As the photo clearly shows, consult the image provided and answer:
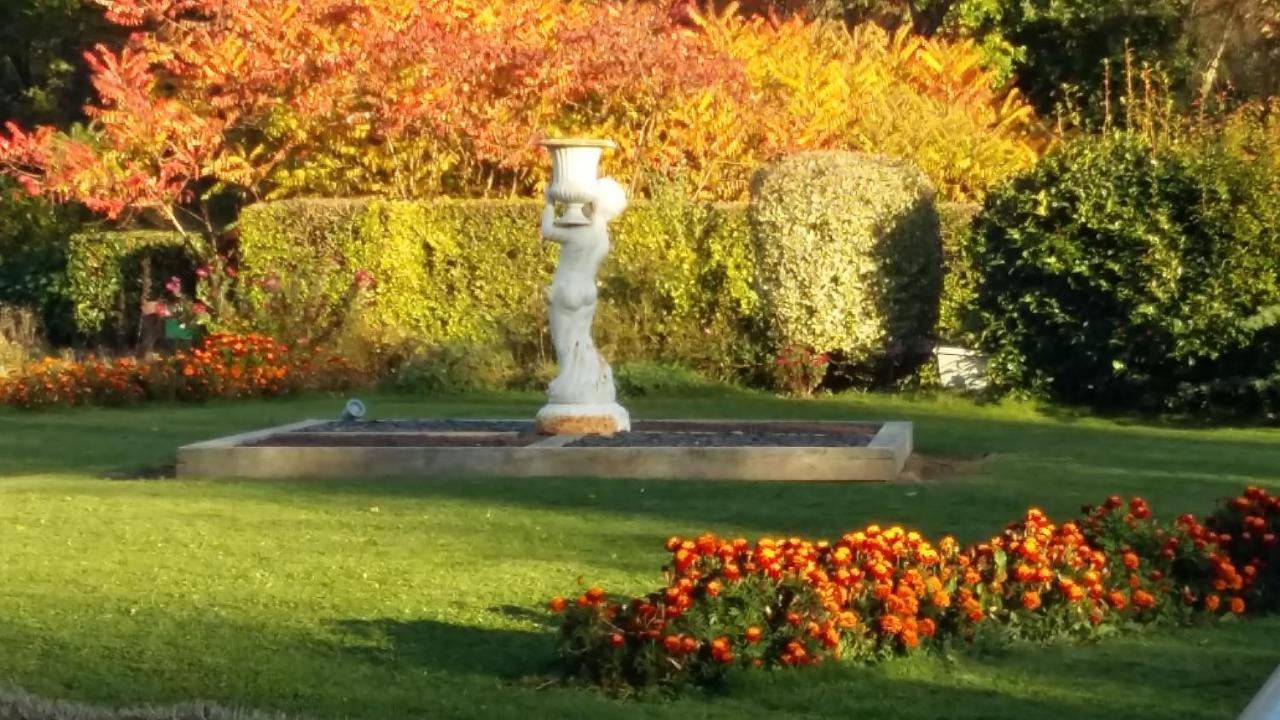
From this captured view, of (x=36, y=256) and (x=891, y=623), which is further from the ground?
(x=36, y=256)

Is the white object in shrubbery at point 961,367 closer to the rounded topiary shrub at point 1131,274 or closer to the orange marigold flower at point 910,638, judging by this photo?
the rounded topiary shrub at point 1131,274

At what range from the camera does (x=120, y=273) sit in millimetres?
24500

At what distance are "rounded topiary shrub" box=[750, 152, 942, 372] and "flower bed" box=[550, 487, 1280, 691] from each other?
11.1 meters

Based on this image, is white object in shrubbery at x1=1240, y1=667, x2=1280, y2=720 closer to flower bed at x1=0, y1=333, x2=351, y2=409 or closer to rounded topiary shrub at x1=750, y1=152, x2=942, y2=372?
rounded topiary shrub at x1=750, y1=152, x2=942, y2=372

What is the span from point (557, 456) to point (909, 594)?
A: 5.72 metres

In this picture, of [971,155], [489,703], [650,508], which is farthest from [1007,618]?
[971,155]

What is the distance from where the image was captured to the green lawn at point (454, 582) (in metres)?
6.46

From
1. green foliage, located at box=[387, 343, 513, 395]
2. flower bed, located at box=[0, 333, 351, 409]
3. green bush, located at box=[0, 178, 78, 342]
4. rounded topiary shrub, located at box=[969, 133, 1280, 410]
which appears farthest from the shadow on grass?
green bush, located at box=[0, 178, 78, 342]

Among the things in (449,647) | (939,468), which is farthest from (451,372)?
(449,647)

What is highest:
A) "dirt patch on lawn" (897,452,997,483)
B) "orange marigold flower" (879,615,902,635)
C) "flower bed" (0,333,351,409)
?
"orange marigold flower" (879,615,902,635)

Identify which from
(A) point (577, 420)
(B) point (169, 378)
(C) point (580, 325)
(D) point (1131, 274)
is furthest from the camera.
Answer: (B) point (169, 378)

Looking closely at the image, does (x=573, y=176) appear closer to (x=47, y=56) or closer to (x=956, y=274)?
(x=956, y=274)

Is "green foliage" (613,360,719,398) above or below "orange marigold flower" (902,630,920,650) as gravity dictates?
below

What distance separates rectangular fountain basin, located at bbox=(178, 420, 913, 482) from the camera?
39.4ft
